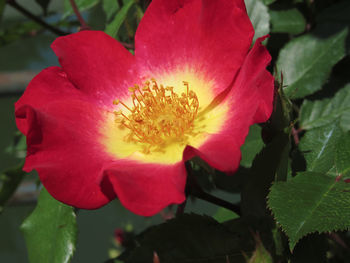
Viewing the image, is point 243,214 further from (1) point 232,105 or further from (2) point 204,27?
(2) point 204,27

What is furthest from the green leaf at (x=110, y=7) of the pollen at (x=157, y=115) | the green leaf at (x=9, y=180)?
the green leaf at (x=9, y=180)

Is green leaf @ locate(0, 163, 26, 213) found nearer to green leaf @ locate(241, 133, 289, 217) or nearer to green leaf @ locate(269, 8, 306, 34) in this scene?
green leaf @ locate(241, 133, 289, 217)

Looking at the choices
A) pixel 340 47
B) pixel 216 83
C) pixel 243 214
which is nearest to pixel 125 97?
pixel 216 83

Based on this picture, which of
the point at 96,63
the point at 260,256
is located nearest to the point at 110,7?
the point at 96,63

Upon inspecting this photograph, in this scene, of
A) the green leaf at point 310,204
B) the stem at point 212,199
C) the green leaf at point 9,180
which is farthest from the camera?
the green leaf at point 9,180

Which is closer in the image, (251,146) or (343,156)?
(343,156)

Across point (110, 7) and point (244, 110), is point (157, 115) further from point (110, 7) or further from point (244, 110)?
point (110, 7)

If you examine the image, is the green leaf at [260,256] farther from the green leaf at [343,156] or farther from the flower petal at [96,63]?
the flower petal at [96,63]
